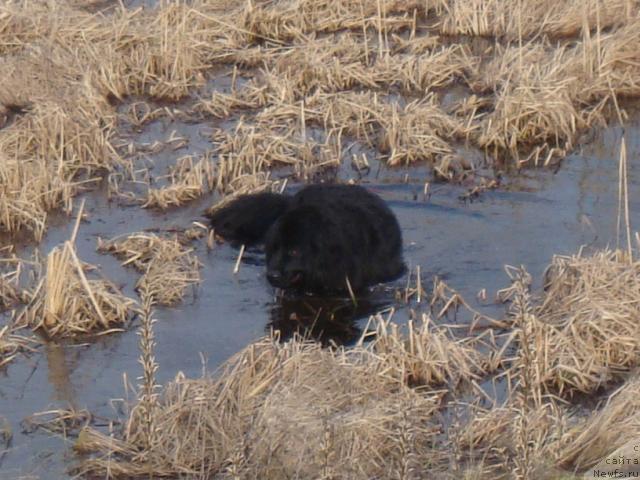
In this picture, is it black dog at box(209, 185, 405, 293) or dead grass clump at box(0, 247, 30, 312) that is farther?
black dog at box(209, 185, 405, 293)

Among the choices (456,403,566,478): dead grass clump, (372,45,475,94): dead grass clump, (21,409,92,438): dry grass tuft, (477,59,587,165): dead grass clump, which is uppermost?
(372,45,475,94): dead grass clump

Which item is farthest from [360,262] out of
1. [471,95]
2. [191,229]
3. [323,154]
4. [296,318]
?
[471,95]

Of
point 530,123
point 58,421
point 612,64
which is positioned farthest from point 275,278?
point 612,64

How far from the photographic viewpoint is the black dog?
8.46 metres

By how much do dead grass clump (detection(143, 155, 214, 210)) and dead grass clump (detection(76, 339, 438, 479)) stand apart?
3.14 metres

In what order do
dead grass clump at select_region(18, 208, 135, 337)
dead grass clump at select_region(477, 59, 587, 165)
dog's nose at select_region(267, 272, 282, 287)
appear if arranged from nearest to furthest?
1. dead grass clump at select_region(18, 208, 135, 337)
2. dog's nose at select_region(267, 272, 282, 287)
3. dead grass clump at select_region(477, 59, 587, 165)

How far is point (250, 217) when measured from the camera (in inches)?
359

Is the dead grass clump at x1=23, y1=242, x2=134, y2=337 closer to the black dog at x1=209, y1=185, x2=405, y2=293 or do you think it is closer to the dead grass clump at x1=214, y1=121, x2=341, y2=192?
the black dog at x1=209, y1=185, x2=405, y2=293

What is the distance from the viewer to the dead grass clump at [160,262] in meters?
8.30

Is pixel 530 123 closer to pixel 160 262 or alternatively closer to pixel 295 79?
pixel 295 79

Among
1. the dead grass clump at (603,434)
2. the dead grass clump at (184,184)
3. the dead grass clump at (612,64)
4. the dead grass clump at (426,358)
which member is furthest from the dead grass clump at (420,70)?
the dead grass clump at (603,434)

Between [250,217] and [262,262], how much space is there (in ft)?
1.21

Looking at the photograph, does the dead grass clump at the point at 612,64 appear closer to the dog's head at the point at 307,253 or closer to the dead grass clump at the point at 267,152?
the dead grass clump at the point at 267,152

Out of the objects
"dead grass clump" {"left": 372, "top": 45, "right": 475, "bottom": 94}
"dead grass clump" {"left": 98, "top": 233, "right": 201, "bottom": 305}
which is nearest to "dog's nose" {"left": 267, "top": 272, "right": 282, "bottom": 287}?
"dead grass clump" {"left": 98, "top": 233, "right": 201, "bottom": 305}
